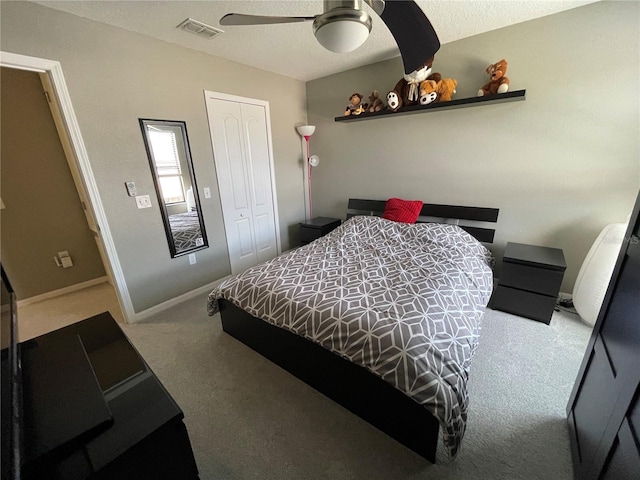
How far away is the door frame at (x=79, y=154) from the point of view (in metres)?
1.76

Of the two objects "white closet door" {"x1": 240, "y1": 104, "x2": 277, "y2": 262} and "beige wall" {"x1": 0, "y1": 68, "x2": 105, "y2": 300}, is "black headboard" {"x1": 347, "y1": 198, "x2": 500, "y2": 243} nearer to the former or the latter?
"white closet door" {"x1": 240, "y1": 104, "x2": 277, "y2": 262}

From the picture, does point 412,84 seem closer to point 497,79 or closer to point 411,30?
point 497,79

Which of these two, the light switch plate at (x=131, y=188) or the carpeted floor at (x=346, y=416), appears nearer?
the carpeted floor at (x=346, y=416)

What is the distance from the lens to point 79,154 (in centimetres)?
203

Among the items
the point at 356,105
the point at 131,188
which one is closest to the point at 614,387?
the point at 356,105

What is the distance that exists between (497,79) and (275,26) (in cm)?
203

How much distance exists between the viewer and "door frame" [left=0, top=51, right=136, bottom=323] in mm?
1763

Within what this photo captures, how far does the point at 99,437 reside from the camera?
32.2 inches

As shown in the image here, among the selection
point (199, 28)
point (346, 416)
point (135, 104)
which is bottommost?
point (346, 416)

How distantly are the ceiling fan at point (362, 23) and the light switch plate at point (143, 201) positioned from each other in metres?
1.73

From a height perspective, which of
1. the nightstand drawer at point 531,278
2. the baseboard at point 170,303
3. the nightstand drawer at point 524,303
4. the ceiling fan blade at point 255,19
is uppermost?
the ceiling fan blade at point 255,19

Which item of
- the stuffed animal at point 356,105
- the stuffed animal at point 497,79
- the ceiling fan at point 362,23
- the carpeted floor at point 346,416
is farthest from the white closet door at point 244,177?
the stuffed animal at point 497,79

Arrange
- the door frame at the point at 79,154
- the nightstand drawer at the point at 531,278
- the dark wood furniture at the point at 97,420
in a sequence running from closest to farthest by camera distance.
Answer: the dark wood furniture at the point at 97,420, the door frame at the point at 79,154, the nightstand drawer at the point at 531,278

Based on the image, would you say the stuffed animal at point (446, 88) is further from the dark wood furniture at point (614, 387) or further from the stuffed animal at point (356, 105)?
the dark wood furniture at point (614, 387)
